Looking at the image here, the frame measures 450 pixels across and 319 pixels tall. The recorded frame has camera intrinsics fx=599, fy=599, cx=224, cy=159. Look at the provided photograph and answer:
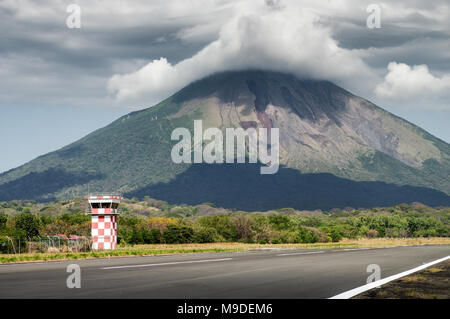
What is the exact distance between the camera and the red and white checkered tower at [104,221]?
5516cm

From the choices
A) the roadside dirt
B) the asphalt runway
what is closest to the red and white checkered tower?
the asphalt runway

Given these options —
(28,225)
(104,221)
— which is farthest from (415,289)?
(28,225)

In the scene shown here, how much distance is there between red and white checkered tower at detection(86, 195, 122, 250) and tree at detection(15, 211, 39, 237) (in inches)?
655

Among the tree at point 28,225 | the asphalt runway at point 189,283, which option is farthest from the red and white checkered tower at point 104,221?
the asphalt runway at point 189,283

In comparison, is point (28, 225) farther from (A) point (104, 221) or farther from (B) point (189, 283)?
(B) point (189, 283)

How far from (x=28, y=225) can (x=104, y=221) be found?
2040 centimetres

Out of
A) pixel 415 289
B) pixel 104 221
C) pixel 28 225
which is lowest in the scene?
pixel 415 289

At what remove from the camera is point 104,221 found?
56594mm

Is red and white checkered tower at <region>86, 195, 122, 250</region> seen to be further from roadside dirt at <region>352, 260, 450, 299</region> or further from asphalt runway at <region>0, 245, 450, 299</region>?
roadside dirt at <region>352, 260, 450, 299</region>

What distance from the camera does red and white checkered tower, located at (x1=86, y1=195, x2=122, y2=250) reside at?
5516cm

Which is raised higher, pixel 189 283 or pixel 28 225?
pixel 28 225

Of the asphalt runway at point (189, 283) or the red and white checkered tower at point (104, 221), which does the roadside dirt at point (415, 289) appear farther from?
the red and white checkered tower at point (104, 221)
